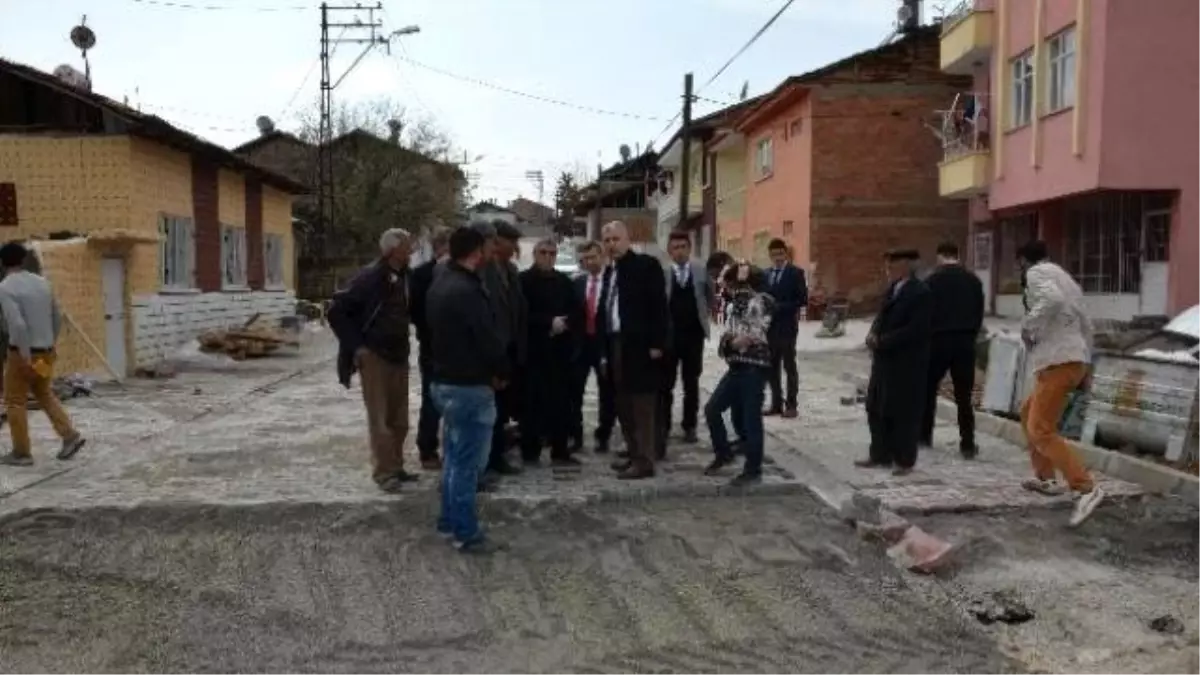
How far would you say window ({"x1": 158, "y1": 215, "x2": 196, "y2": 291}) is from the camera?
18.8 m

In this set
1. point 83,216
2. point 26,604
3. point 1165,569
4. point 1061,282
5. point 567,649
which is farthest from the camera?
point 83,216

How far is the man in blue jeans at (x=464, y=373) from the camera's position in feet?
20.4

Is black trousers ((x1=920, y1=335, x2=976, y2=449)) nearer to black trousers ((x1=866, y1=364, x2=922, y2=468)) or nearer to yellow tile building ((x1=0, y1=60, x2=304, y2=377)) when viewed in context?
black trousers ((x1=866, y1=364, x2=922, y2=468))

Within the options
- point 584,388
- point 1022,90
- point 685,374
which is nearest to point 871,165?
point 1022,90

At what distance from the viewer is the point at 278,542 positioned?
6.59 m

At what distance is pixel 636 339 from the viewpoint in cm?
788

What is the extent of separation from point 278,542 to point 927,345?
471 centimetres

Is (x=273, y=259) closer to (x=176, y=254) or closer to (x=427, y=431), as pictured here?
(x=176, y=254)

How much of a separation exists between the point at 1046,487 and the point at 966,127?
1874 cm

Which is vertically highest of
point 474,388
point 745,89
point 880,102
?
point 745,89

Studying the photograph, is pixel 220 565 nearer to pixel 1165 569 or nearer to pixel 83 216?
pixel 1165 569

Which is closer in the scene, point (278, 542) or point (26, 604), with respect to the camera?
point (26, 604)

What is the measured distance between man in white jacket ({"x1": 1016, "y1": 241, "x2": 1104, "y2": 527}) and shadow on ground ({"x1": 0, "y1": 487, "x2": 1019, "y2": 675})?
62.7 inches

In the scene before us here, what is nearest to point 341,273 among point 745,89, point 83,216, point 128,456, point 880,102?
point 745,89
